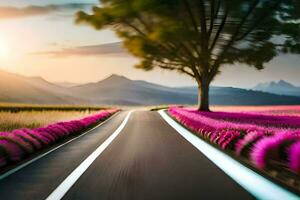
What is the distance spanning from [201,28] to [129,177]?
97.5ft

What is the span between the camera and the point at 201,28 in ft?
123

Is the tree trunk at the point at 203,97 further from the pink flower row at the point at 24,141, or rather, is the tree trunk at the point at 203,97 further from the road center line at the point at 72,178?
the road center line at the point at 72,178

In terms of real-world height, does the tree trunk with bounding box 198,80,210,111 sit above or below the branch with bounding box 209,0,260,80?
below

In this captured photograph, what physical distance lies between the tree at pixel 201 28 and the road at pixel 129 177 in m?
22.6

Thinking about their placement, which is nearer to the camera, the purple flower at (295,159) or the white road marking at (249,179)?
the white road marking at (249,179)

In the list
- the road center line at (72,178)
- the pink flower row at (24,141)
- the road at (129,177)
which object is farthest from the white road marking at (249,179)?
the pink flower row at (24,141)

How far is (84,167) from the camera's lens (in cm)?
1011

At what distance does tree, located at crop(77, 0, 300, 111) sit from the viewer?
3500cm

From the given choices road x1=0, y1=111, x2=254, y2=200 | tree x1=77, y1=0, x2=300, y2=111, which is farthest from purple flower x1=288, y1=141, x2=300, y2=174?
tree x1=77, y1=0, x2=300, y2=111

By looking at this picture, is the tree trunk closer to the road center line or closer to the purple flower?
the road center line

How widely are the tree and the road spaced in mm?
22643

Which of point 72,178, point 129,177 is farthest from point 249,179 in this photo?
point 72,178

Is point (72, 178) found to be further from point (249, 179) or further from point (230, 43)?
point (230, 43)

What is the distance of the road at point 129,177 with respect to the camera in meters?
7.24
